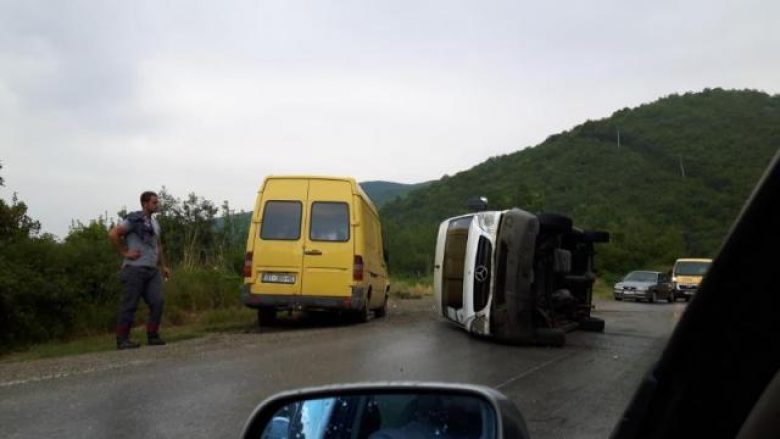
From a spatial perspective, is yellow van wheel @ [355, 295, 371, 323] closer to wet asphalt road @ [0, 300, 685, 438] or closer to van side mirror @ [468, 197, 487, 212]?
wet asphalt road @ [0, 300, 685, 438]

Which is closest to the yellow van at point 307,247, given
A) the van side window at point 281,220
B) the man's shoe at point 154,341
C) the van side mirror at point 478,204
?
the van side window at point 281,220

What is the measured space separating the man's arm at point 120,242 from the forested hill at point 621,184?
21355mm

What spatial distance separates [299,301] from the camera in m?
13.2

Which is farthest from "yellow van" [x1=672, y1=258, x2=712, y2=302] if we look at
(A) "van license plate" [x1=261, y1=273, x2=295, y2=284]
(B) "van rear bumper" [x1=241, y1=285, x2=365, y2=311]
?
(A) "van license plate" [x1=261, y1=273, x2=295, y2=284]

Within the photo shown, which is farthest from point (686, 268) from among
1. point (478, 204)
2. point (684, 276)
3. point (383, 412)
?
point (383, 412)

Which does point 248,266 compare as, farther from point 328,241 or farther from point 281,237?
point 328,241

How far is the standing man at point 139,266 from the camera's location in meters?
10.6

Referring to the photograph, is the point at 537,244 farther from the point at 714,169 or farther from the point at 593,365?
the point at 714,169

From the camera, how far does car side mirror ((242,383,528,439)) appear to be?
1961 mm

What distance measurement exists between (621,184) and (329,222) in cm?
3276

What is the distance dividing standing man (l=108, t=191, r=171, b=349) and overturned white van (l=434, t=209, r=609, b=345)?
446 cm

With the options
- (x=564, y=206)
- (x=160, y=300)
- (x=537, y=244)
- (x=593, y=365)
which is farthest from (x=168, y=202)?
(x=564, y=206)

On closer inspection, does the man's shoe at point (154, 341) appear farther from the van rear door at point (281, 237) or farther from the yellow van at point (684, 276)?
the yellow van at point (684, 276)

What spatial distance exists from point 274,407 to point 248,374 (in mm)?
6166
